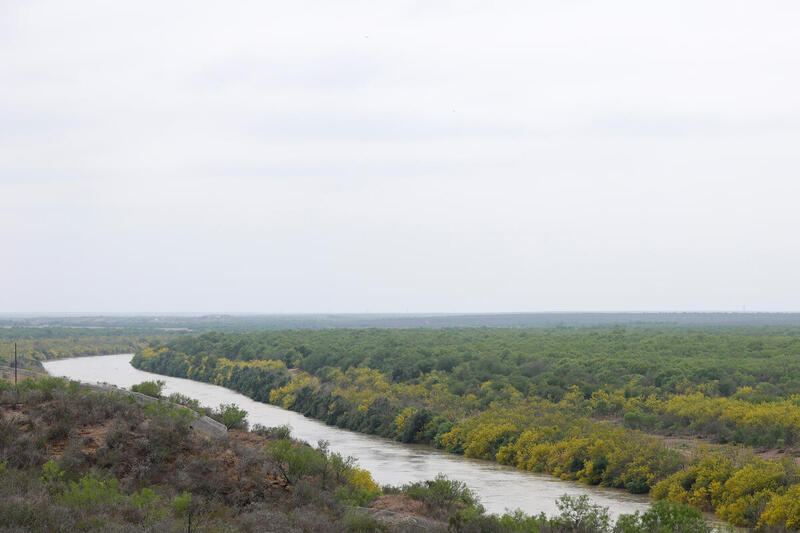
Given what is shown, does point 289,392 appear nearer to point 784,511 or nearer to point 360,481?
point 360,481

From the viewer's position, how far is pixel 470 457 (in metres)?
40.2

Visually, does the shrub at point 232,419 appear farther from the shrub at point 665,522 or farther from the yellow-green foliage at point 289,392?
the yellow-green foliage at point 289,392

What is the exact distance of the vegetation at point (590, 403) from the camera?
29844 millimetres

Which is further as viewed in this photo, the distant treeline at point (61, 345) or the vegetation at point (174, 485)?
the distant treeline at point (61, 345)

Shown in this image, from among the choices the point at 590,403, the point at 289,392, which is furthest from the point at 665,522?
the point at 289,392

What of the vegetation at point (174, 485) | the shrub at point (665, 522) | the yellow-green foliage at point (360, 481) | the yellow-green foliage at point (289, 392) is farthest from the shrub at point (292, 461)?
the yellow-green foliage at point (289, 392)

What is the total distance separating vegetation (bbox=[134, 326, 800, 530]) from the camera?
29844mm

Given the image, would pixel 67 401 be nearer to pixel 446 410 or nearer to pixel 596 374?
pixel 446 410

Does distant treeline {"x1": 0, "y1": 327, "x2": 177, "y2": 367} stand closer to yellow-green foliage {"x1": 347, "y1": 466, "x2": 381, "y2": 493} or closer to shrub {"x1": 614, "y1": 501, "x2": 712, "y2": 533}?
yellow-green foliage {"x1": 347, "y1": 466, "x2": 381, "y2": 493}

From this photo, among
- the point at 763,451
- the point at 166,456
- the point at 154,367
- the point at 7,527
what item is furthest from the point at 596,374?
the point at 154,367

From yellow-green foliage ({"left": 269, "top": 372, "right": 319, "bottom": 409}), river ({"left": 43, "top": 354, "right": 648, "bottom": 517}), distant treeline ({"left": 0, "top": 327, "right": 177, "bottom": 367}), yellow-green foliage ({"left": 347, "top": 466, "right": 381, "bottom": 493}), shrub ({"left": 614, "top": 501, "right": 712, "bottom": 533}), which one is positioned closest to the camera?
shrub ({"left": 614, "top": 501, "right": 712, "bottom": 533})

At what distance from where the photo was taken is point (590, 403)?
45469 mm

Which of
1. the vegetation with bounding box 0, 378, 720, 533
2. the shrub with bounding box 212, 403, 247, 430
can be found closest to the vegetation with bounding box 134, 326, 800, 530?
the vegetation with bounding box 0, 378, 720, 533

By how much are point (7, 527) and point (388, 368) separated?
50.1 m
